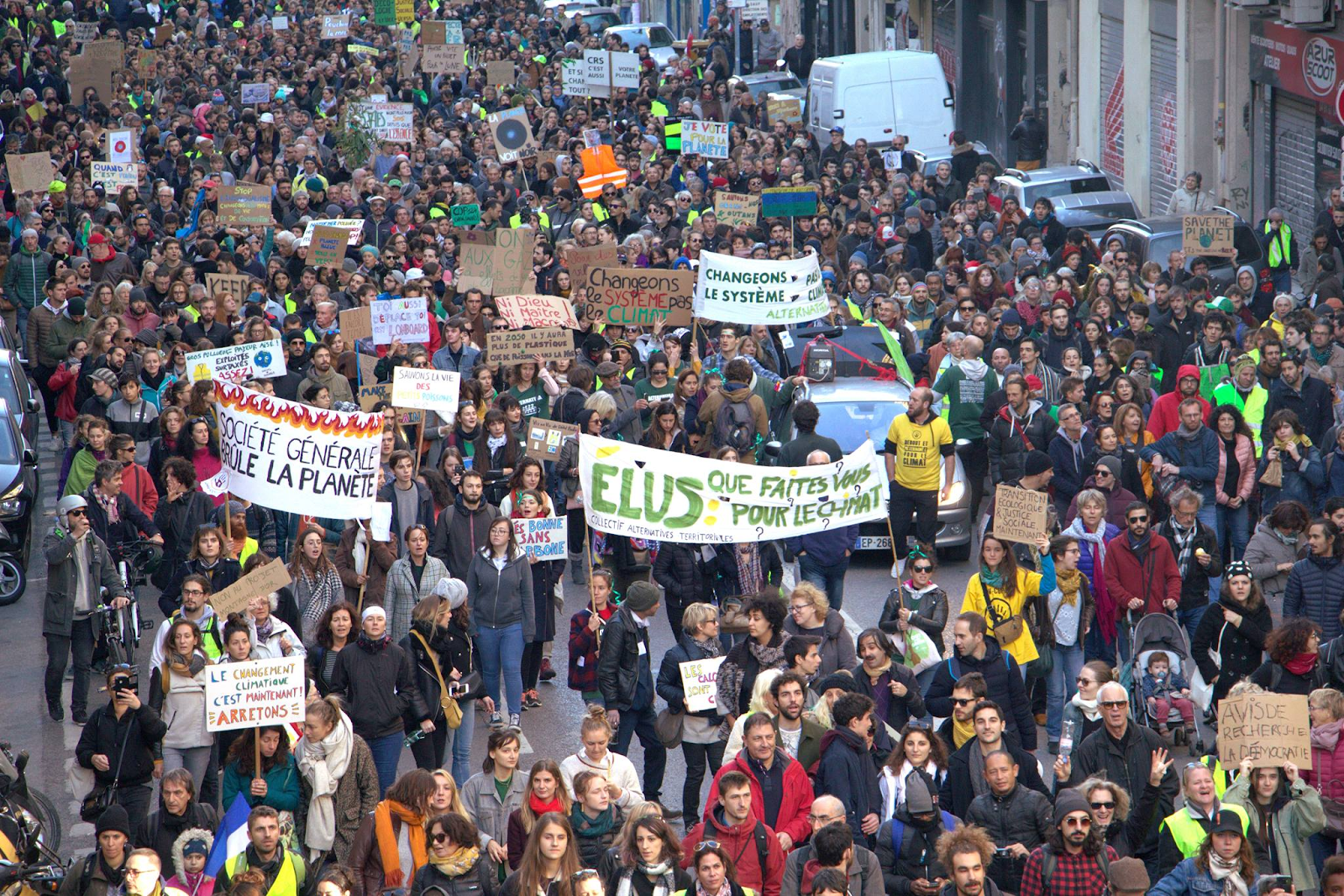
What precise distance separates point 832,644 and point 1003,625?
→ 1.14 m

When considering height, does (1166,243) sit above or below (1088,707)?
above

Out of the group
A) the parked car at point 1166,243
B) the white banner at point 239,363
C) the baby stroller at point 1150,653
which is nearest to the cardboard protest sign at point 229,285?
the white banner at point 239,363

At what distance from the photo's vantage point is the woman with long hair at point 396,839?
28.2 feet

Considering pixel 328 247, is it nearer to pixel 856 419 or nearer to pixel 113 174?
pixel 113 174

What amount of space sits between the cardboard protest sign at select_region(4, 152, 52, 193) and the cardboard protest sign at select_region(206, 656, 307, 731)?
1593 centimetres

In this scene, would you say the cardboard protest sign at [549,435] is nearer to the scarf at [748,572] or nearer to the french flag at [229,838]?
the scarf at [748,572]

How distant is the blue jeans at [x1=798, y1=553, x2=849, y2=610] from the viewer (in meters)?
12.7

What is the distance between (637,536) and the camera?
1193 cm

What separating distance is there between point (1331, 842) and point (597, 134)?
781 inches

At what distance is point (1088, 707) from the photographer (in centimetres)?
→ 956

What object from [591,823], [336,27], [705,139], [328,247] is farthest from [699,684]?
[336,27]

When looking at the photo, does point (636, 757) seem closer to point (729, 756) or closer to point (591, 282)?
point (729, 756)

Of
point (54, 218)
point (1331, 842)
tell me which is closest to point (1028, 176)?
point (54, 218)

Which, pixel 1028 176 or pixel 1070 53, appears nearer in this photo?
pixel 1028 176
